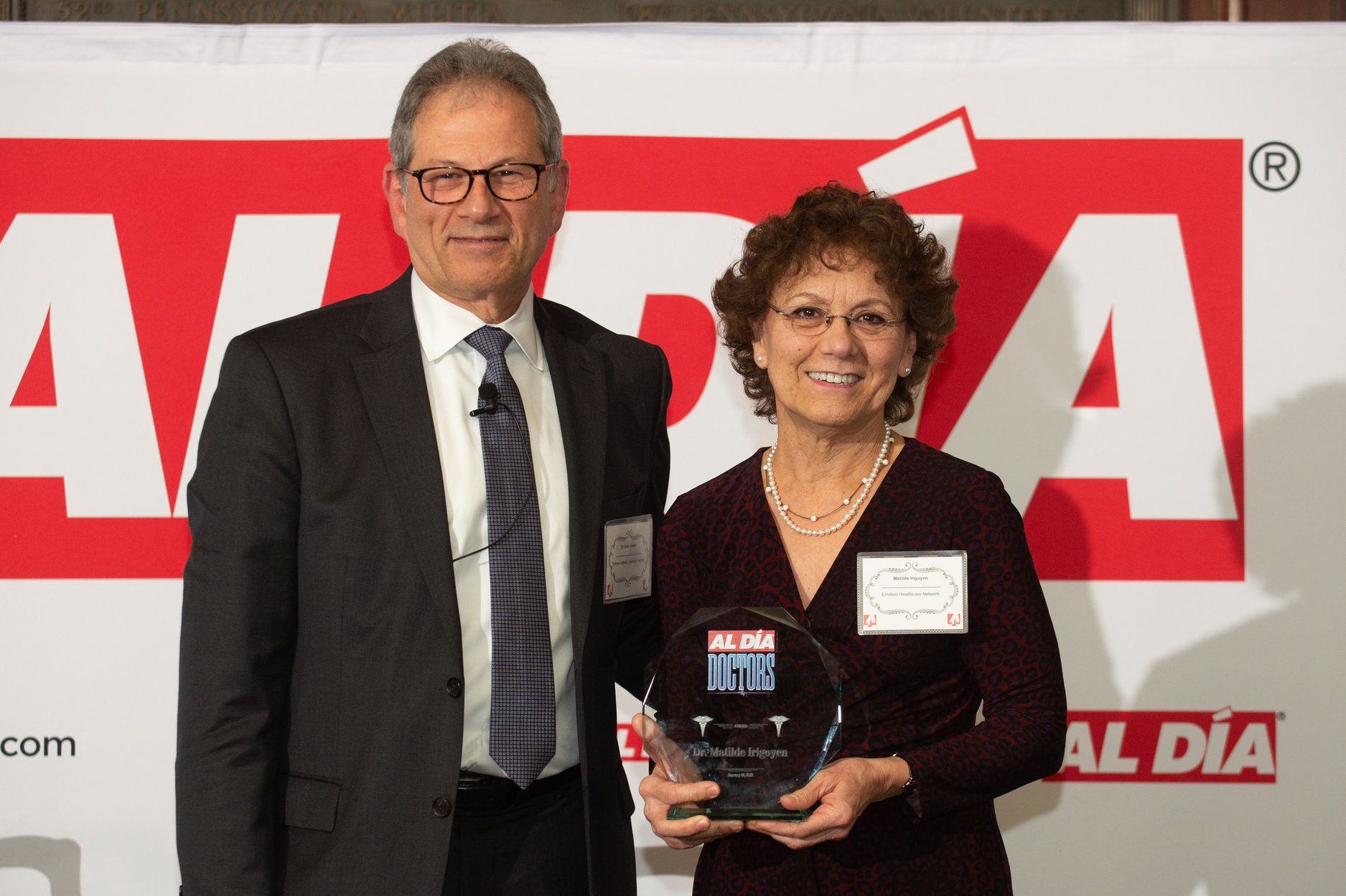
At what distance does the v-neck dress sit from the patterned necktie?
367mm

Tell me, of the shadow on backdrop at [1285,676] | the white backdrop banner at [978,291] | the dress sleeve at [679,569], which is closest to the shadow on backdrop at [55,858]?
the white backdrop banner at [978,291]

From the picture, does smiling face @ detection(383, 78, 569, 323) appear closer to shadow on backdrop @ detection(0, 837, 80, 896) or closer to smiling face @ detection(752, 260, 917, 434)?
smiling face @ detection(752, 260, 917, 434)

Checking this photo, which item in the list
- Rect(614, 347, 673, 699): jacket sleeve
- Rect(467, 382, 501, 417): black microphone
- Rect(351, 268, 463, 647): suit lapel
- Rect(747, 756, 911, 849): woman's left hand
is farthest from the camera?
Rect(614, 347, 673, 699): jacket sleeve

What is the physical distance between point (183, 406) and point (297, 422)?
155 cm

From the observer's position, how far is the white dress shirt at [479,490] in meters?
1.79

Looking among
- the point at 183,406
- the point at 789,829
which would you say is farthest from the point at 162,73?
the point at 789,829

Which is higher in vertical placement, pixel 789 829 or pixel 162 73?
pixel 162 73

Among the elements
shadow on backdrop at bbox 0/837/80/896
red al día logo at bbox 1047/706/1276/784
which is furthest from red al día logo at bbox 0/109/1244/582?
shadow on backdrop at bbox 0/837/80/896

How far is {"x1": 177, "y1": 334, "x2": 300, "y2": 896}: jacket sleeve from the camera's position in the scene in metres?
1.67

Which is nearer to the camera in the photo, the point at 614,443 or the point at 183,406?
the point at 614,443

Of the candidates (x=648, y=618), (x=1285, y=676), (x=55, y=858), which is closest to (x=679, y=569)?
(x=648, y=618)

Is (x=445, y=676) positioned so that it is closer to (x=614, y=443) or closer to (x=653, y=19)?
(x=614, y=443)

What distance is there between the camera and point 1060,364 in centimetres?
307

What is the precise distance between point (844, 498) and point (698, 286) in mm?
1313
